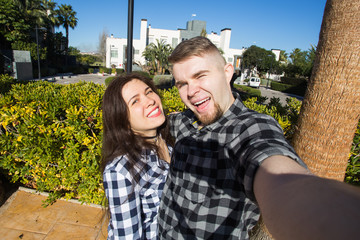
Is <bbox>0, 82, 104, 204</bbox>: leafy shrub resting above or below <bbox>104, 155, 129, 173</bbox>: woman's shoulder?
below

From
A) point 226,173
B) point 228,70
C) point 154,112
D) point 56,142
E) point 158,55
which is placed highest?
point 158,55

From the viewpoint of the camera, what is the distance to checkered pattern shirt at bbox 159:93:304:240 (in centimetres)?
112

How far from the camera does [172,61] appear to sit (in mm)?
1701

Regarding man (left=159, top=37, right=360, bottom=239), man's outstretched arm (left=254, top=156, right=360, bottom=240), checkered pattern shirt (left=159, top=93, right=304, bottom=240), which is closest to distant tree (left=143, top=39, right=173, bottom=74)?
man (left=159, top=37, right=360, bottom=239)

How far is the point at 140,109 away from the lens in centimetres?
175

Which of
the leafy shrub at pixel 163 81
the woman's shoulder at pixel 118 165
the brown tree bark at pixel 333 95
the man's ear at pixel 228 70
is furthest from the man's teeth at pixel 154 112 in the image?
the leafy shrub at pixel 163 81

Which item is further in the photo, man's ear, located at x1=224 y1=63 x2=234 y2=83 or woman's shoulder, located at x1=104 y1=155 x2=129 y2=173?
man's ear, located at x1=224 y1=63 x2=234 y2=83

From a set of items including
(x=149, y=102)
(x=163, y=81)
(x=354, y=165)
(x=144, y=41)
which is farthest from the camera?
→ (x=144, y=41)

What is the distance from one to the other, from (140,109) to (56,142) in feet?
6.11

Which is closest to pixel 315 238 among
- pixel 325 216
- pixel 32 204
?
pixel 325 216

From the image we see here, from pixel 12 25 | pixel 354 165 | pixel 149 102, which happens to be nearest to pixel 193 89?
pixel 149 102

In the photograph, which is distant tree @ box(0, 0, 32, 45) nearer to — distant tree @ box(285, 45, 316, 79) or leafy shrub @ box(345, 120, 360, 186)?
leafy shrub @ box(345, 120, 360, 186)

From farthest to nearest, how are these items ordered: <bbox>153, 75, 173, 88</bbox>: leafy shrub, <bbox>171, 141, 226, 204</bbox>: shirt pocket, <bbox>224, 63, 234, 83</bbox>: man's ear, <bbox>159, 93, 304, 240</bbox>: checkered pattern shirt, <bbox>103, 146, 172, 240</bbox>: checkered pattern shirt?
1. <bbox>153, 75, 173, 88</bbox>: leafy shrub
2. <bbox>224, 63, 234, 83</bbox>: man's ear
3. <bbox>103, 146, 172, 240</bbox>: checkered pattern shirt
4. <bbox>171, 141, 226, 204</bbox>: shirt pocket
5. <bbox>159, 93, 304, 240</bbox>: checkered pattern shirt

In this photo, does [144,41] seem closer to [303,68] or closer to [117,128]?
[303,68]
